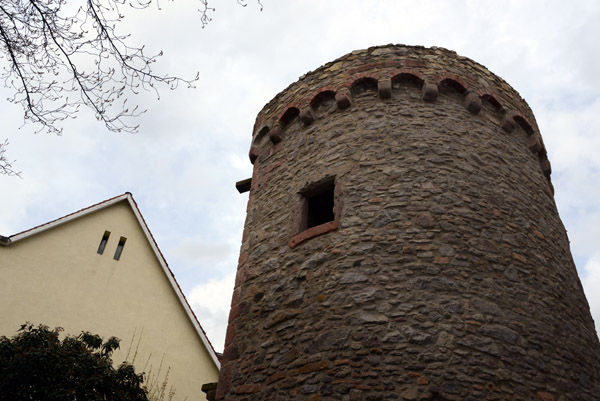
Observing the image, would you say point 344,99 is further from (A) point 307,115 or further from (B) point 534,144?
(B) point 534,144

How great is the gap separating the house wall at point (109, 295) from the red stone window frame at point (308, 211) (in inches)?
284

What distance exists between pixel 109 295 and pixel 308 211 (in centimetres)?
747

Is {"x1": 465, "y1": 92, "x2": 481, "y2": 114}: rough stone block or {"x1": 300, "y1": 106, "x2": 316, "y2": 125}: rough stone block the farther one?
{"x1": 300, "y1": 106, "x2": 316, "y2": 125}: rough stone block

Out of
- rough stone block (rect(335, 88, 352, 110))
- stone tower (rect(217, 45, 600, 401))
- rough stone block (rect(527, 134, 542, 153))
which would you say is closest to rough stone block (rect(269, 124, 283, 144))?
stone tower (rect(217, 45, 600, 401))

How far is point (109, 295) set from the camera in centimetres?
1138

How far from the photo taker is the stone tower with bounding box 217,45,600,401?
13.9ft

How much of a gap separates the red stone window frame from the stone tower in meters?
0.03

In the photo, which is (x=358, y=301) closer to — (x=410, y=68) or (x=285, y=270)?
(x=285, y=270)

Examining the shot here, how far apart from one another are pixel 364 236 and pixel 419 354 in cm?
134

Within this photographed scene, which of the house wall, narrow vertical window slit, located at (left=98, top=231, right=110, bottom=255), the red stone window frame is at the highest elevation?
narrow vertical window slit, located at (left=98, top=231, right=110, bottom=255)

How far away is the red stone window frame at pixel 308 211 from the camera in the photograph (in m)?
5.34

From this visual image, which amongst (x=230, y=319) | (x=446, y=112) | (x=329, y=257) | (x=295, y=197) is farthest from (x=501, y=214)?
(x=230, y=319)

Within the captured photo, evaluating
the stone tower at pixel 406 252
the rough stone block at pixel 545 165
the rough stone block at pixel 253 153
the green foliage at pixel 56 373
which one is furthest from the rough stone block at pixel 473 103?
the green foliage at pixel 56 373

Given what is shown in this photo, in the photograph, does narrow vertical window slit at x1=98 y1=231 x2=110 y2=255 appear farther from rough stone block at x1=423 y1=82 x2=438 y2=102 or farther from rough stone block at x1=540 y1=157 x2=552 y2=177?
rough stone block at x1=540 y1=157 x2=552 y2=177
